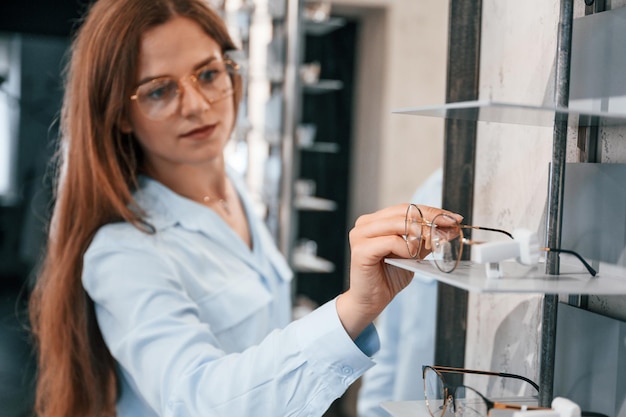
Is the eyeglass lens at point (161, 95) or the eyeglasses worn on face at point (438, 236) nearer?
the eyeglasses worn on face at point (438, 236)

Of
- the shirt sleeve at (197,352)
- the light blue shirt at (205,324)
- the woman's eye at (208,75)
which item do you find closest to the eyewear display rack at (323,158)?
the light blue shirt at (205,324)

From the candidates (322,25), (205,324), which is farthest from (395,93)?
(205,324)

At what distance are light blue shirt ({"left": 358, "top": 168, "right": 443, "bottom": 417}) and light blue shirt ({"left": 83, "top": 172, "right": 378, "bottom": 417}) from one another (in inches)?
10.2

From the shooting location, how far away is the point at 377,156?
10.9 ft

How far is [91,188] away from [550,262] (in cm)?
83

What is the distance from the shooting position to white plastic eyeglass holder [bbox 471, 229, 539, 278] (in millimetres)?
726

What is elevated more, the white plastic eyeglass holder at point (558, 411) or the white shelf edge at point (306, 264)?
the white plastic eyeglass holder at point (558, 411)

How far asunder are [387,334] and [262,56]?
1.70m

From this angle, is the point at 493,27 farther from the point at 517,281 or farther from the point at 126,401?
the point at 126,401

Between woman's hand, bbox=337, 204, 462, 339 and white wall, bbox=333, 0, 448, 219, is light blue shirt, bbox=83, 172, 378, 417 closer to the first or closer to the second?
woman's hand, bbox=337, 204, 462, 339

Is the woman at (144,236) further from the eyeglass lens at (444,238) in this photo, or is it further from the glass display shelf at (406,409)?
the eyeglass lens at (444,238)

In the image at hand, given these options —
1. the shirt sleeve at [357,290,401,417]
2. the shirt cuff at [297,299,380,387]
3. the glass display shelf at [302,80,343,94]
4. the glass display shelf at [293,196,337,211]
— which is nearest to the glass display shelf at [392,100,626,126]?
the shirt cuff at [297,299,380,387]

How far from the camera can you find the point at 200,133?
4.50 feet

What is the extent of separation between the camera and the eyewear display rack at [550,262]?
721mm
